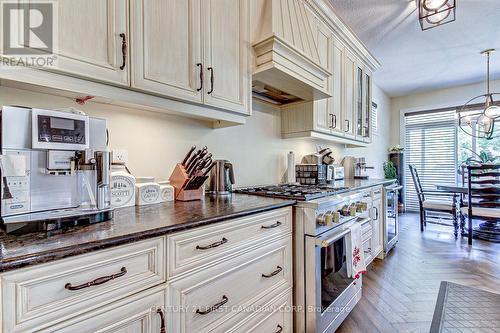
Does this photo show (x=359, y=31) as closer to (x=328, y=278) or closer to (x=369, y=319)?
(x=328, y=278)

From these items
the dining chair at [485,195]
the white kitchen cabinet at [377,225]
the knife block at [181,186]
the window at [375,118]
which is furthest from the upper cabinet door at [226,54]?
the window at [375,118]

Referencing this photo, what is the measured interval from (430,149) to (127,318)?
20.5 feet

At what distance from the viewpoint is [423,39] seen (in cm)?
300

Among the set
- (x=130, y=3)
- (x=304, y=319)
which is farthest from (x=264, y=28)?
(x=304, y=319)

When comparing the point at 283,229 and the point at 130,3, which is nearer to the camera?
the point at 130,3

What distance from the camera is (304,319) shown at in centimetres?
139

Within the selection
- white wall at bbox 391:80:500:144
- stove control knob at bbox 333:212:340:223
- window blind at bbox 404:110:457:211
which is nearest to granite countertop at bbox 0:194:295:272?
stove control knob at bbox 333:212:340:223

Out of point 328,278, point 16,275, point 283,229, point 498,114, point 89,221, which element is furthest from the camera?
point 498,114

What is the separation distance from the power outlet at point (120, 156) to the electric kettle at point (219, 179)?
60 centimetres

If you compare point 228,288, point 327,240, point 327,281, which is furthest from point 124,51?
point 327,281

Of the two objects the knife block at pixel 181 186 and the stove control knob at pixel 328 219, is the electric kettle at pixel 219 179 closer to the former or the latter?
the knife block at pixel 181 186

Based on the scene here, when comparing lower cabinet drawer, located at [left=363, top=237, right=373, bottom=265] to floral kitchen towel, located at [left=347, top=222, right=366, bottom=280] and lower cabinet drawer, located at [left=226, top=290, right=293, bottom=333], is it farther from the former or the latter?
lower cabinet drawer, located at [left=226, top=290, right=293, bottom=333]

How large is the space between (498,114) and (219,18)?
14.6 feet

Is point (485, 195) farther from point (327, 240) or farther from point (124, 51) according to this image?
point (124, 51)
